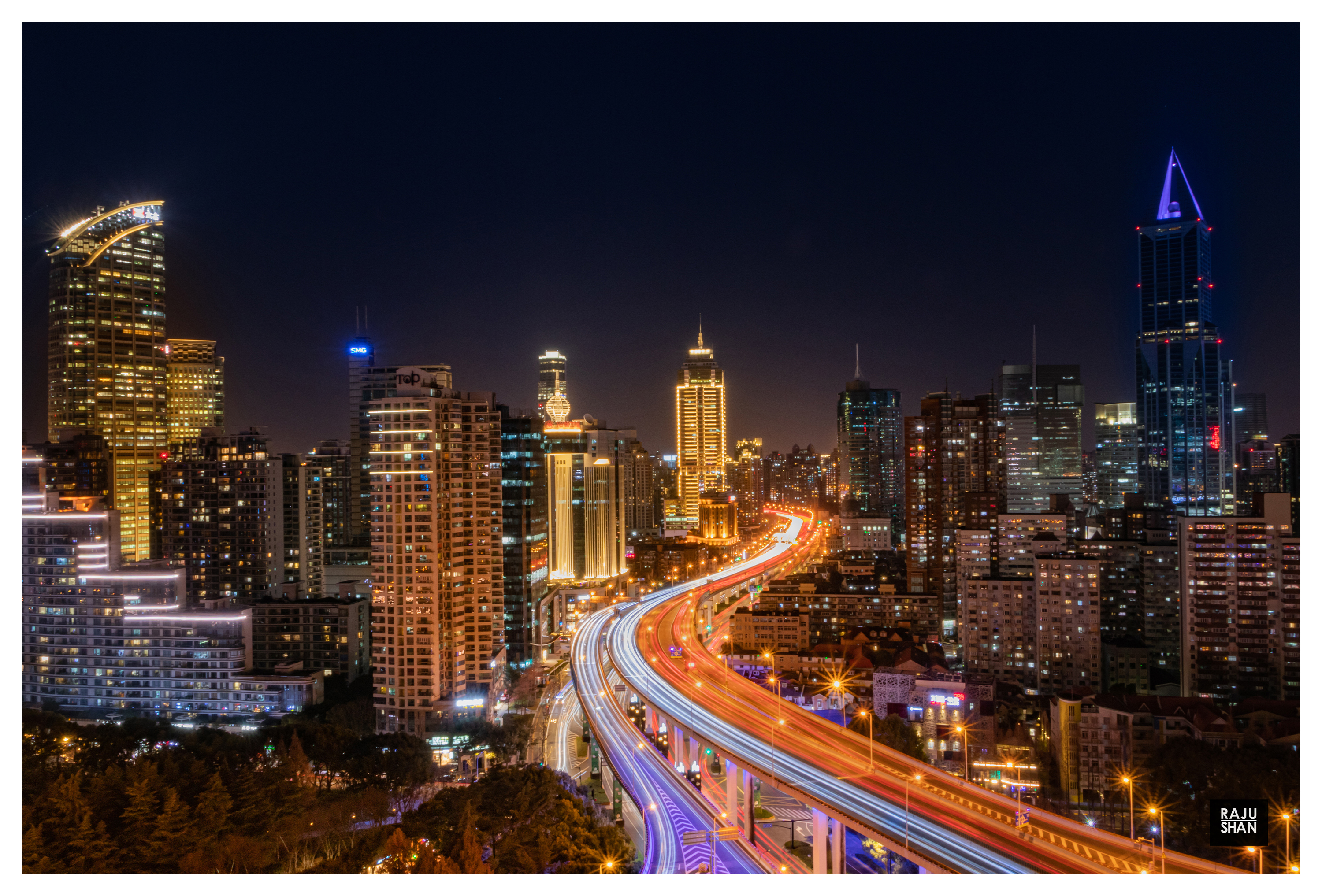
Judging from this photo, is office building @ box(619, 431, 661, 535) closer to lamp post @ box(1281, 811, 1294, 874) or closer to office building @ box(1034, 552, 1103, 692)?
office building @ box(1034, 552, 1103, 692)

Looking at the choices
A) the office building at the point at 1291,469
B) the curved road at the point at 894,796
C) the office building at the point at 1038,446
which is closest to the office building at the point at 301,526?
the curved road at the point at 894,796

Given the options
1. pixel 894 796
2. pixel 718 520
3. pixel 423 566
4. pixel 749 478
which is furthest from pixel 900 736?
pixel 749 478

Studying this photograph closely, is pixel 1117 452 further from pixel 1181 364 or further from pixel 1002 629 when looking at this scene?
pixel 1181 364

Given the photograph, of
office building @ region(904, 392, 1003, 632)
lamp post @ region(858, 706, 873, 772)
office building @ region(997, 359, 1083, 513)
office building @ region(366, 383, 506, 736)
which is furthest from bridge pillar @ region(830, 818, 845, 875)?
office building @ region(904, 392, 1003, 632)

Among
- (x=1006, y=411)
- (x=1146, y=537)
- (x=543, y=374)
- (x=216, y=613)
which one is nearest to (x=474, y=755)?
(x=216, y=613)

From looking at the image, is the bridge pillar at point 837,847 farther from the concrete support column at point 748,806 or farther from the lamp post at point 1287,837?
the lamp post at point 1287,837

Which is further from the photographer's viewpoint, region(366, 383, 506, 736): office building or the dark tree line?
region(366, 383, 506, 736): office building
